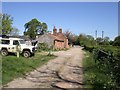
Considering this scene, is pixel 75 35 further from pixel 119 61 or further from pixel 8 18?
pixel 119 61

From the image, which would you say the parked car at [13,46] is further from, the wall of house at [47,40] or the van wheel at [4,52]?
the wall of house at [47,40]

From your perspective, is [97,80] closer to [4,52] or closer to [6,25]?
[4,52]

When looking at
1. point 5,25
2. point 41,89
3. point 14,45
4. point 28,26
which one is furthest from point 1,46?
point 28,26

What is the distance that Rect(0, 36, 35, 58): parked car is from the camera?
86.7 feet

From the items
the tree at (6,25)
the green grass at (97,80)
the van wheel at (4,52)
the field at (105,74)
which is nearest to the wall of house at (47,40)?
Result: the tree at (6,25)

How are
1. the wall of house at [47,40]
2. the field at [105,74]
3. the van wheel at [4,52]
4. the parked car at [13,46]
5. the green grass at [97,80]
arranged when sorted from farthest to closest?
the wall of house at [47,40], the van wheel at [4,52], the parked car at [13,46], the field at [105,74], the green grass at [97,80]

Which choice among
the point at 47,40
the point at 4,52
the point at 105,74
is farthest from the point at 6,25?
the point at 105,74

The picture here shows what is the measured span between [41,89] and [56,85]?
1040mm

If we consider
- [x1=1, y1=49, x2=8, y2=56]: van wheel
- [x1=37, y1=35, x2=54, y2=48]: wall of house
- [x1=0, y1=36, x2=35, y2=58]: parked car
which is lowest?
[x1=1, y1=49, x2=8, y2=56]: van wheel

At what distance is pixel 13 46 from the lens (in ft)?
86.8

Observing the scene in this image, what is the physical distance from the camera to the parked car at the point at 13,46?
26.4 meters

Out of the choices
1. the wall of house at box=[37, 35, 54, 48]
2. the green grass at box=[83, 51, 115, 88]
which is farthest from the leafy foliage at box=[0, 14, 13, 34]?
the green grass at box=[83, 51, 115, 88]

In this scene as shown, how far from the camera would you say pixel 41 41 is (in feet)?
200

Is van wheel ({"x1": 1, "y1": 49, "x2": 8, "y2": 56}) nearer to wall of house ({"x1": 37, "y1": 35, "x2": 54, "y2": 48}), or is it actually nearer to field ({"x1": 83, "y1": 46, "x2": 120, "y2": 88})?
field ({"x1": 83, "y1": 46, "x2": 120, "y2": 88})
